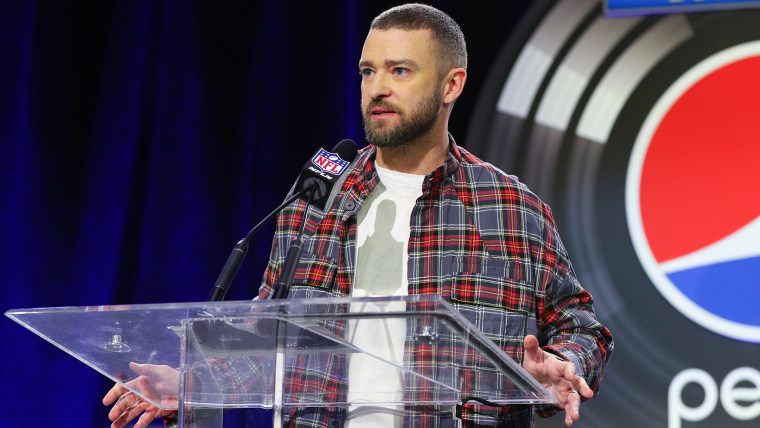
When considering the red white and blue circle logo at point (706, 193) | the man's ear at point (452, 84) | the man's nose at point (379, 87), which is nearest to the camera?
the man's nose at point (379, 87)

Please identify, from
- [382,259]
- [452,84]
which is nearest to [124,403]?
[382,259]

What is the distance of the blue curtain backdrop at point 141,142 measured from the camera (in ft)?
10.3

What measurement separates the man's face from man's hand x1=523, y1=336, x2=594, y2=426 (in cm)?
80

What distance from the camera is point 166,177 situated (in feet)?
10.5

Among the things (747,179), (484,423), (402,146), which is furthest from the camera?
(747,179)

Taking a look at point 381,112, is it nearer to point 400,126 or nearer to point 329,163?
point 400,126

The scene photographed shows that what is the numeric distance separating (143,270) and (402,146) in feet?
4.47

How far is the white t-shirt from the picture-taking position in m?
1.33

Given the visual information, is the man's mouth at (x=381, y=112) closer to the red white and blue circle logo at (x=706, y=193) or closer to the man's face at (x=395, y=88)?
the man's face at (x=395, y=88)

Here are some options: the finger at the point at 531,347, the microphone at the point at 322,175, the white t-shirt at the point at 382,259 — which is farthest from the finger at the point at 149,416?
the finger at the point at 531,347

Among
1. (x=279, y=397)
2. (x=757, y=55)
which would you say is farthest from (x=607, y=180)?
(x=279, y=397)

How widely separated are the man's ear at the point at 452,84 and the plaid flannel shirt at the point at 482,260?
20 cm

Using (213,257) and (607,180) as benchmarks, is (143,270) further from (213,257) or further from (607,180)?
(607,180)

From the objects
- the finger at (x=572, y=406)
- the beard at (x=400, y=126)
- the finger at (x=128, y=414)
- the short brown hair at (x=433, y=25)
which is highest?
the short brown hair at (x=433, y=25)
